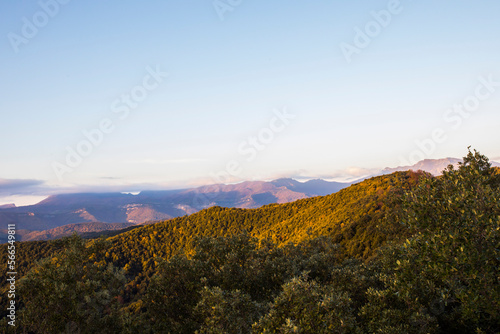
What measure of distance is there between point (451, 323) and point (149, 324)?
702 inches

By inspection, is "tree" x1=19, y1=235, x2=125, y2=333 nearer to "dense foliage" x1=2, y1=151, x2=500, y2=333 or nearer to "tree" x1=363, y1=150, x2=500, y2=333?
"dense foliage" x1=2, y1=151, x2=500, y2=333

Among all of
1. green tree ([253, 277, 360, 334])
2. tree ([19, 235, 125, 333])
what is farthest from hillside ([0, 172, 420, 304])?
tree ([19, 235, 125, 333])

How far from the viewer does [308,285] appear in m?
11.5

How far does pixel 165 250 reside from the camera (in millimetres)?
90312

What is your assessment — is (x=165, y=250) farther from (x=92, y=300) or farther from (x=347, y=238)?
(x=92, y=300)

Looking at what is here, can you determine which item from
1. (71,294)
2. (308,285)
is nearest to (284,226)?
(71,294)

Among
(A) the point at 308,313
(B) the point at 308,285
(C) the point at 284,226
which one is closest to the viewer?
(A) the point at 308,313

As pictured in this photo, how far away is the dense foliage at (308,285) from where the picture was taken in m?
10.1

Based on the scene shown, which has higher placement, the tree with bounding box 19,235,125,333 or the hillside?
the tree with bounding box 19,235,125,333

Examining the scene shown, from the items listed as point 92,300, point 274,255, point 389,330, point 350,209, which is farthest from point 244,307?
point 350,209

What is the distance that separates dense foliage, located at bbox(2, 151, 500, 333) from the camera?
10086 mm

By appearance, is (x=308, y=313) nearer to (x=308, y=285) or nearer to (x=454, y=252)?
(x=308, y=285)

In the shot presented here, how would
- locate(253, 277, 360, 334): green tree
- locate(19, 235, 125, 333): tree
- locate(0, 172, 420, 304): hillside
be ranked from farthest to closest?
1. locate(0, 172, 420, 304): hillside
2. locate(19, 235, 125, 333): tree
3. locate(253, 277, 360, 334): green tree

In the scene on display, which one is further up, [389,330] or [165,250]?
[389,330]
